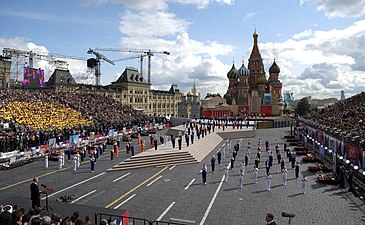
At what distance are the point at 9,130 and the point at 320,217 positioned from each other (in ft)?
91.1

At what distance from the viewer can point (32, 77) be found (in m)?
55.6

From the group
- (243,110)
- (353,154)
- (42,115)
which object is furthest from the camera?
(243,110)

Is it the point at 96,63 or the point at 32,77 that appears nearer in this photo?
the point at 32,77

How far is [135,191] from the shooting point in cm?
1594

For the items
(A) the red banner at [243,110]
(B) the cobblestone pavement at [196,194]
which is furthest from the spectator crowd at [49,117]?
(A) the red banner at [243,110]

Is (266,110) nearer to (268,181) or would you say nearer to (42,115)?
(42,115)

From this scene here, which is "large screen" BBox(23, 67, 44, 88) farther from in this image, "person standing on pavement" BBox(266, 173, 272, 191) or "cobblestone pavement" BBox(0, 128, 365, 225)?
"person standing on pavement" BBox(266, 173, 272, 191)

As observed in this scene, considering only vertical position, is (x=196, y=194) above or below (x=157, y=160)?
below

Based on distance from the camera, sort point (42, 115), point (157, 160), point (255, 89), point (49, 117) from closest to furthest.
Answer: point (157, 160) < point (42, 115) < point (49, 117) < point (255, 89)

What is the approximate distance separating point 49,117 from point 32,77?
24727 mm

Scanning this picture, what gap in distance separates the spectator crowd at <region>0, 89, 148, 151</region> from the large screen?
12.1m

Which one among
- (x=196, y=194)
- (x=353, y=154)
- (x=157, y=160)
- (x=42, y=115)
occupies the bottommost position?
(x=196, y=194)

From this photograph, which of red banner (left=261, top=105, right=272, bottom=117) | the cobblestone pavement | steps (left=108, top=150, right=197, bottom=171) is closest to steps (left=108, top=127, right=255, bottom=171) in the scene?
steps (left=108, top=150, right=197, bottom=171)

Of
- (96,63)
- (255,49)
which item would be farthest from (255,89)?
(96,63)
